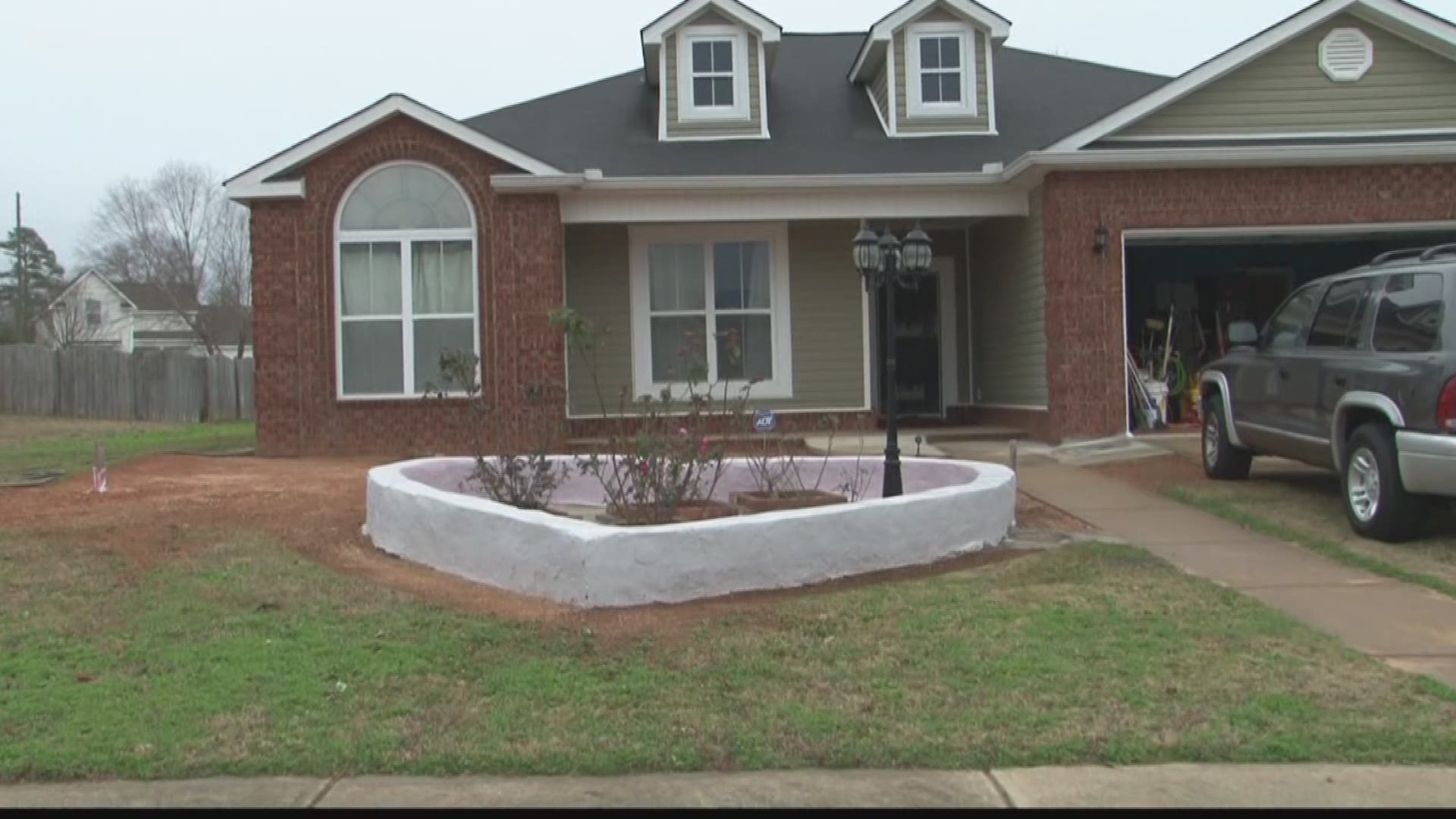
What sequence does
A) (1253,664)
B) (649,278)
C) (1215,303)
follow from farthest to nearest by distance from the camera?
(1215,303) → (649,278) → (1253,664)

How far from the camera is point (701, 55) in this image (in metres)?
16.8

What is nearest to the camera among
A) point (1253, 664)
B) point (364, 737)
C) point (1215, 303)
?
point (364, 737)

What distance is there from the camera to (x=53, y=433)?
23.1 metres

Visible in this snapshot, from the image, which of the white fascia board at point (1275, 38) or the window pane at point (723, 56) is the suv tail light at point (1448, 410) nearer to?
the white fascia board at point (1275, 38)

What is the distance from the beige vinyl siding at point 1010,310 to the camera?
1451 cm

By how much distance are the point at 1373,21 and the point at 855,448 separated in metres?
8.13

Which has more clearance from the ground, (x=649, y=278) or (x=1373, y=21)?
(x=1373, y=21)

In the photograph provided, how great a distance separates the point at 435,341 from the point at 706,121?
5130mm

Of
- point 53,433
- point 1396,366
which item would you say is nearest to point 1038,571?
point 1396,366

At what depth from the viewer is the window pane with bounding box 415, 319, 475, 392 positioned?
572 inches

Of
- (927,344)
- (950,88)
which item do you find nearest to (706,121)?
(950,88)

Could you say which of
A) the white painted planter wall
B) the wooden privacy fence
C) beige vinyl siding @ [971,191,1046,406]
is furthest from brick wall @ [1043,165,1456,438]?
the wooden privacy fence

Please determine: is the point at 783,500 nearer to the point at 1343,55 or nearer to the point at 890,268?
the point at 890,268

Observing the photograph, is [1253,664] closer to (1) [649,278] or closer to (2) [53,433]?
(1) [649,278]
